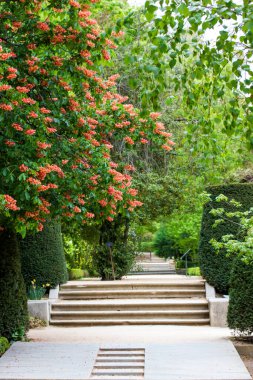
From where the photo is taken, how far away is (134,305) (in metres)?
14.9

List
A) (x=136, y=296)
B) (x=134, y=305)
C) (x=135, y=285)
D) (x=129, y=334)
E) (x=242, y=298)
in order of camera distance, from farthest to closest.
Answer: (x=135, y=285)
(x=136, y=296)
(x=134, y=305)
(x=129, y=334)
(x=242, y=298)

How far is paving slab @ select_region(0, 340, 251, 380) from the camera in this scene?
7.71 meters

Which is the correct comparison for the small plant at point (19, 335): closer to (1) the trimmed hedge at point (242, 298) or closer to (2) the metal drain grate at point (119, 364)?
(2) the metal drain grate at point (119, 364)

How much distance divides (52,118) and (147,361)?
3.59 meters

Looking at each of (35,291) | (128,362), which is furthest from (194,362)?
(35,291)

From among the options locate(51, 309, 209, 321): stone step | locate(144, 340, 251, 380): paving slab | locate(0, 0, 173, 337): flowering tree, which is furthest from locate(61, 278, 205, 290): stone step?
locate(144, 340, 251, 380): paving slab

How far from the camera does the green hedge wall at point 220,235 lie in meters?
15.4

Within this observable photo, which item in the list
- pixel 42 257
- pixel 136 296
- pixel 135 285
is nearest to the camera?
pixel 42 257

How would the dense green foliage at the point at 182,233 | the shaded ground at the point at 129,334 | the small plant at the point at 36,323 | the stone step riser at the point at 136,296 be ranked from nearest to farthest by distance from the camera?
the shaded ground at the point at 129,334 < the small plant at the point at 36,323 < the stone step riser at the point at 136,296 < the dense green foliage at the point at 182,233

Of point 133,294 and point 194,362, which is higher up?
point 133,294

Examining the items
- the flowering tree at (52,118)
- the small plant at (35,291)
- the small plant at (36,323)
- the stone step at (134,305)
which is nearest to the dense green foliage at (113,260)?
the small plant at (35,291)

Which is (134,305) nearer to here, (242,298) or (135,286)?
(135,286)

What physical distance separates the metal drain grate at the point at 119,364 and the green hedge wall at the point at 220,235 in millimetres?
6140

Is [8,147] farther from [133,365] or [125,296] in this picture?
[125,296]
